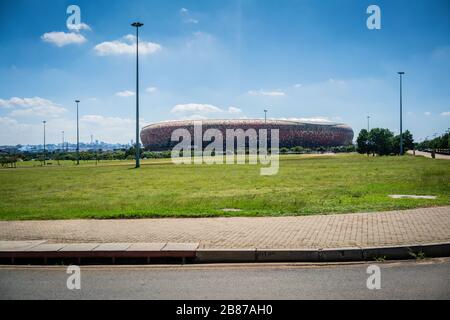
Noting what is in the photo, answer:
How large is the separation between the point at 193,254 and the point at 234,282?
4.55 feet

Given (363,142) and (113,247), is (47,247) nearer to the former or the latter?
(113,247)

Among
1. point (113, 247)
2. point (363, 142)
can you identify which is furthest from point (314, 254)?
point (363, 142)

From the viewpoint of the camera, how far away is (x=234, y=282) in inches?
215

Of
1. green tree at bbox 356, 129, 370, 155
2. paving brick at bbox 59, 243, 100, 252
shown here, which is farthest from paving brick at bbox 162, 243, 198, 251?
green tree at bbox 356, 129, 370, 155

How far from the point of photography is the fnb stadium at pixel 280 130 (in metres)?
134

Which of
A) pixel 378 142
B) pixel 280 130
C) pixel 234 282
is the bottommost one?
pixel 234 282

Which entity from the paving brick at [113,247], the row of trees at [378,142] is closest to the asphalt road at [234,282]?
the paving brick at [113,247]

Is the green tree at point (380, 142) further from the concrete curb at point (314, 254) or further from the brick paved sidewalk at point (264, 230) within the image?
the concrete curb at point (314, 254)

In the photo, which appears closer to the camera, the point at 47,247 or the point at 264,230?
the point at 47,247

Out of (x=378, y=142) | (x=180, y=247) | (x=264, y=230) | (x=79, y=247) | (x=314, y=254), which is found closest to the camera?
(x=314, y=254)

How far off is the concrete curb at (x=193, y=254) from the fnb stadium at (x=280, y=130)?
123 meters

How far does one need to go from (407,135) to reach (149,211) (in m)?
92.0

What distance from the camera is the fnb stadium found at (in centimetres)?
13425

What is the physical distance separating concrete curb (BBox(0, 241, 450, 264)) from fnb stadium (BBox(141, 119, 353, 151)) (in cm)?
12322
